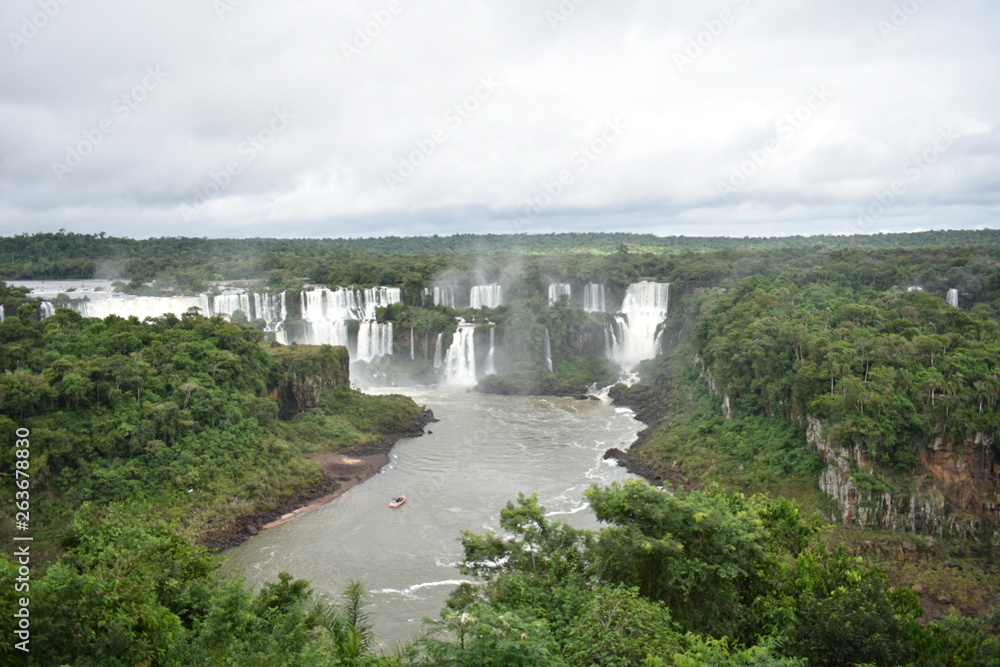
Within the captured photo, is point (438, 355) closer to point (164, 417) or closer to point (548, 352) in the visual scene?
point (548, 352)

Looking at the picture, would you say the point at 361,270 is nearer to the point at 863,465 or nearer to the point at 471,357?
the point at 471,357

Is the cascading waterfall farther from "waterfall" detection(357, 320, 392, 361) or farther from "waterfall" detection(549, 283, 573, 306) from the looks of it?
"waterfall" detection(549, 283, 573, 306)

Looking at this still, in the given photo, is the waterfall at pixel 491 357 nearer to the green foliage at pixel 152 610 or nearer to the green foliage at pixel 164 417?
the green foliage at pixel 164 417

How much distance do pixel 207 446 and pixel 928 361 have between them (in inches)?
1182

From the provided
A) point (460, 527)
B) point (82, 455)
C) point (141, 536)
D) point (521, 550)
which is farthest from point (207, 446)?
point (521, 550)

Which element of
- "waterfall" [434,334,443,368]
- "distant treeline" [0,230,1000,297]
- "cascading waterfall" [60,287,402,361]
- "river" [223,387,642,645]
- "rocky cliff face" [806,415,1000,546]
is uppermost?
"distant treeline" [0,230,1000,297]

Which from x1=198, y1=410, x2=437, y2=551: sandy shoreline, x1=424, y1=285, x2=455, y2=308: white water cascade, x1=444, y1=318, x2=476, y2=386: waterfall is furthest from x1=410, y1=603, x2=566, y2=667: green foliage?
x1=424, y1=285, x2=455, y2=308: white water cascade

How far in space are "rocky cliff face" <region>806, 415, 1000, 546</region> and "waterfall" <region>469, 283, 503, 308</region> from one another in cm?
4306

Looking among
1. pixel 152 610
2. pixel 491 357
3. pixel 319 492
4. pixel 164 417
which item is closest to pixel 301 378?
pixel 319 492

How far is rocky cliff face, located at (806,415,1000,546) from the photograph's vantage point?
73.4ft

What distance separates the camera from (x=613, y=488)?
14.0 m

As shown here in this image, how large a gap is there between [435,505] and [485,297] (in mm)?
38120

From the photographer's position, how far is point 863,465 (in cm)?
2391

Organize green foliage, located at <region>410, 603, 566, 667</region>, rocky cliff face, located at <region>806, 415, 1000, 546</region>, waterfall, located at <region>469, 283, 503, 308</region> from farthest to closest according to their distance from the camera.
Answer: waterfall, located at <region>469, 283, 503, 308</region>
rocky cliff face, located at <region>806, 415, 1000, 546</region>
green foliage, located at <region>410, 603, 566, 667</region>
